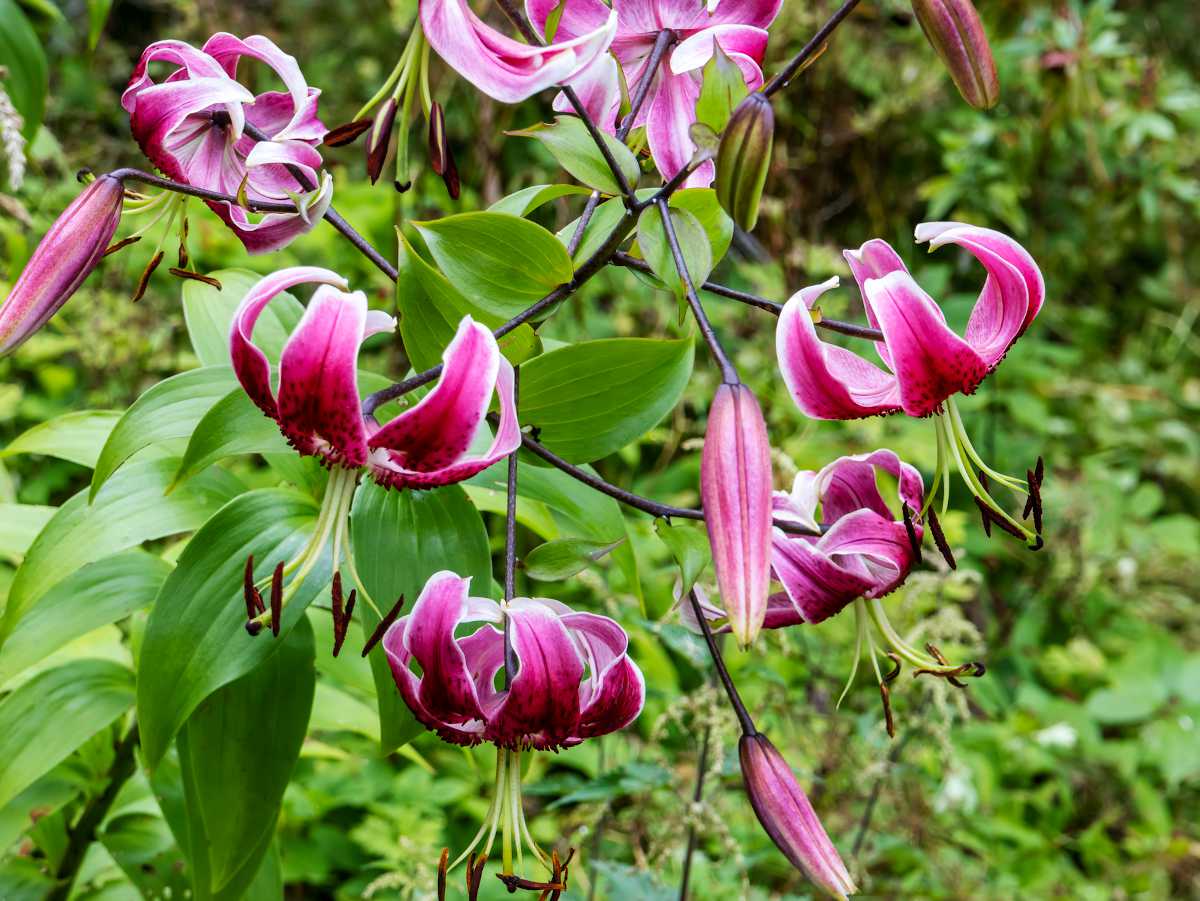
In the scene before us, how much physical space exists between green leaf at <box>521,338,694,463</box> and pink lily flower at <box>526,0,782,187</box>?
4.8 inches

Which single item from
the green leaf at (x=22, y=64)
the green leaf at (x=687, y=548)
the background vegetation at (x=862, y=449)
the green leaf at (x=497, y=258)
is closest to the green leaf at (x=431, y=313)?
the green leaf at (x=497, y=258)

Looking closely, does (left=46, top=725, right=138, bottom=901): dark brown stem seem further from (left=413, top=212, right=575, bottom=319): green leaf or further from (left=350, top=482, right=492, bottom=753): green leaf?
(left=413, top=212, right=575, bottom=319): green leaf

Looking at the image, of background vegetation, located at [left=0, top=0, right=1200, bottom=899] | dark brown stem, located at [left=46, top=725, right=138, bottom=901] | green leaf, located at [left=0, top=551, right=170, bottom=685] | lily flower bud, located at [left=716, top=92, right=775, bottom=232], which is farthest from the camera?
background vegetation, located at [left=0, top=0, right=1200, bottom=899]

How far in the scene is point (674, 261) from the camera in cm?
54

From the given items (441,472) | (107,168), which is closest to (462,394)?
(441,472)

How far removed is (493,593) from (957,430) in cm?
27

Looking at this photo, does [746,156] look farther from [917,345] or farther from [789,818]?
[789,818]

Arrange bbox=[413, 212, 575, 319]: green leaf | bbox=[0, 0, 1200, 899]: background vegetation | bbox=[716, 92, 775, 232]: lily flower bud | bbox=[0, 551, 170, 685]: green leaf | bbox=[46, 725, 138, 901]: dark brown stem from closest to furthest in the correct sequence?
1. bbox=[716, 92, 775, 232]: lily flower bud
2. bbox=[413, 212, 575, 319]: green leaf
3. bbox=[0, 551, 170, 685]: green leaf
4. bbox=[46, 725, 138, 901]: dark brown stem
5. bbox=[0, 0, 1200, 899]: background vegetation

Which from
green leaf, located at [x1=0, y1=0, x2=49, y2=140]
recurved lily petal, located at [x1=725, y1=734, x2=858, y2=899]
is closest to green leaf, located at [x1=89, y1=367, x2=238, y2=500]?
recurved lily petal, located at [x1=725, y1=734, x2=858, y2=899]

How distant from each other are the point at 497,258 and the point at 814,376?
0.55 ft

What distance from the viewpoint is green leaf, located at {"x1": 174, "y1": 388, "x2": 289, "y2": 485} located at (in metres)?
0.59

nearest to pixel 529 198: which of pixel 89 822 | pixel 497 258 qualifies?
pixel 497 258

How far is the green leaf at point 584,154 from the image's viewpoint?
1.81 ft

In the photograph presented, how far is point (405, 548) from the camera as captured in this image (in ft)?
2.04
